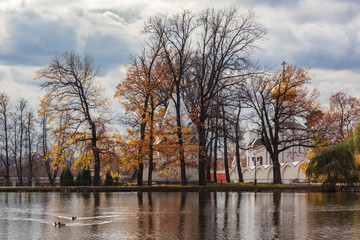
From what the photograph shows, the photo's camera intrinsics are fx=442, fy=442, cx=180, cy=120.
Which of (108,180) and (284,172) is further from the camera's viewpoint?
(284,172)

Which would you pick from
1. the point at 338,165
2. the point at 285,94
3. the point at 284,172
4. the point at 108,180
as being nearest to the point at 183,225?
the point at 338,165

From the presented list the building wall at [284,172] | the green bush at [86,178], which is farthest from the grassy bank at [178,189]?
the building wall at [284,172]

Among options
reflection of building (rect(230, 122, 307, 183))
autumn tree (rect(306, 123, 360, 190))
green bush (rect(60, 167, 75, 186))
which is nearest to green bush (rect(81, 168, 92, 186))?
green bush (rect(60, 167, 75, 186))

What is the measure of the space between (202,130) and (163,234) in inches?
982

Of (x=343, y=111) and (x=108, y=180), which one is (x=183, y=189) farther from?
(x=343, y=111)

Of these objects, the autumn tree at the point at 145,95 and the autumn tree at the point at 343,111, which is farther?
the autumn tree at the point at 343,111

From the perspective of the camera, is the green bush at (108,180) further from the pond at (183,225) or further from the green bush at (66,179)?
the pond at (183,225)

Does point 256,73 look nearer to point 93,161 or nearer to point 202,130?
point 202,130

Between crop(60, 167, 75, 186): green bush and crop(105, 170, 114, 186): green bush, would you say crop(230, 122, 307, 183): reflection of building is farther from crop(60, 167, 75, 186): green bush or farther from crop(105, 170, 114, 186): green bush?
crop(60, 167, 75, 186): green bush

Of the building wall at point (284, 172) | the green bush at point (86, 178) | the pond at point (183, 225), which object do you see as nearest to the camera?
the pond at point (183, 225)

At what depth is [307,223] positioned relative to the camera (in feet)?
45.4

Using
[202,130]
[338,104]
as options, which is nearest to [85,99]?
[202,130]

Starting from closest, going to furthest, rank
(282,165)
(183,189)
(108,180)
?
(183,189)
(108,180)
(282,165)

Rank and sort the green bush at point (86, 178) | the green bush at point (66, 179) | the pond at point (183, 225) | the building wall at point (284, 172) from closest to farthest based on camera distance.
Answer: the pond at point (183, 225)
the green bush at point (86, 178)
the green bush at point (66, 179)
the building wall at point (284, 172)
